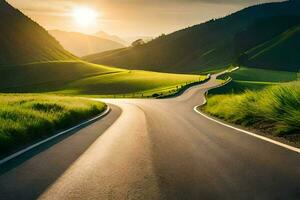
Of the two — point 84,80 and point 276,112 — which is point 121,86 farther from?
point 276,112

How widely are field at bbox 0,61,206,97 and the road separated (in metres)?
64.1

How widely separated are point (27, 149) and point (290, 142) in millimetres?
6325

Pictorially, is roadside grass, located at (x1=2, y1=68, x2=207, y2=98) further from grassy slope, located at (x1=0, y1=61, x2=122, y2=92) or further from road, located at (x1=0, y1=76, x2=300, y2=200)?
road, located at (x1=0, y1=76, x2=300, y2=200)

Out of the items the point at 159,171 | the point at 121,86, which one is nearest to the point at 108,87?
the point at 121,86

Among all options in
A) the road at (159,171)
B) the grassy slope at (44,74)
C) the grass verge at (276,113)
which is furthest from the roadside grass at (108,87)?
the road at (159,171)

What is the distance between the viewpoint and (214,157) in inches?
404

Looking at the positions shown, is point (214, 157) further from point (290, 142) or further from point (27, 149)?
point (27, 149)

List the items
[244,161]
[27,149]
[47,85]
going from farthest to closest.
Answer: [47,85], [27,149], [244,161]

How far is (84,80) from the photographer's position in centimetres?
12681

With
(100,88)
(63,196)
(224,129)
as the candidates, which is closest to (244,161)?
(63,196)

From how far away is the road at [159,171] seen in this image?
22.9ft

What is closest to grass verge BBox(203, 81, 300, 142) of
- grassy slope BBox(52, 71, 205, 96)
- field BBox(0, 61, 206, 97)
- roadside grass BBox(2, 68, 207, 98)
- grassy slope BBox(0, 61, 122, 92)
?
field BBox(0, 61, 206, 97)

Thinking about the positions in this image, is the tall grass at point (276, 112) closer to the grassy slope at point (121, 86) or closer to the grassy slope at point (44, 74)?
the grassy slope at point (121, 86)

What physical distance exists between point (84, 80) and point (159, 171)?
119 metres
